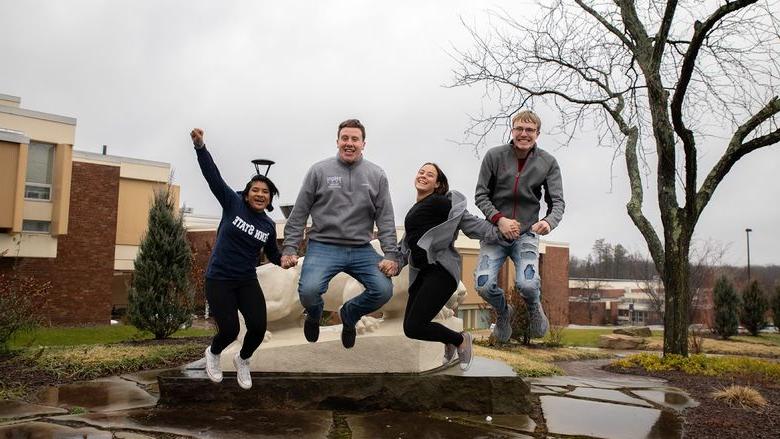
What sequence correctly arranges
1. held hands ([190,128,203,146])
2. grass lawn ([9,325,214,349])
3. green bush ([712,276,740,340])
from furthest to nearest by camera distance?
green bush ([712,276,740,340])
grass lawn ([9,325,214,349])
held hands ([190,128,203,146])

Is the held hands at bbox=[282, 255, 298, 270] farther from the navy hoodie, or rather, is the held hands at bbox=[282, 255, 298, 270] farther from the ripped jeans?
the ripped jeans

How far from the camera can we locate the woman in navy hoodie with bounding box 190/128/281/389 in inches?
190

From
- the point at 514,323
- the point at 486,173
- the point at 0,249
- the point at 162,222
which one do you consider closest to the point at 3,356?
the point at 162,222

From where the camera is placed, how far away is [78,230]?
2314 cm

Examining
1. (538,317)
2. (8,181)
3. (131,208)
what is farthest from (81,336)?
(538,317)

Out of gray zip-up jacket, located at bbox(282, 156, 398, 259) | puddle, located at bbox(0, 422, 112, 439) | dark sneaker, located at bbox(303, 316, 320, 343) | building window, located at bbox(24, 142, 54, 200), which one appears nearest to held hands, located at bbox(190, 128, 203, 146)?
gray zip-up jacket, located at bbox(282, 156, 398, 259)

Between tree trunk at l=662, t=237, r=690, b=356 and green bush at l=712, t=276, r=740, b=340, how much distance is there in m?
14.9

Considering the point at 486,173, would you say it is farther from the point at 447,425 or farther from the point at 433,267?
the point at 447,425

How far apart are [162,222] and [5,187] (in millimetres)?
8394

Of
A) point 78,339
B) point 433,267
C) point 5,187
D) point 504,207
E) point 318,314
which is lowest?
point 78,339

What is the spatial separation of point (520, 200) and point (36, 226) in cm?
2059

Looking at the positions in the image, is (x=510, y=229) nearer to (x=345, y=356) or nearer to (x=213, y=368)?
(x=345, y=356)

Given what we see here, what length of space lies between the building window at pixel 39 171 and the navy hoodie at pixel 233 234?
19.0m

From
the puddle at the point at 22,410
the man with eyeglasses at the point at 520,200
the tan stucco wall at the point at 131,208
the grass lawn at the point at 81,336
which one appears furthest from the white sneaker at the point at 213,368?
the tan stucco wall at the point at 131,208
